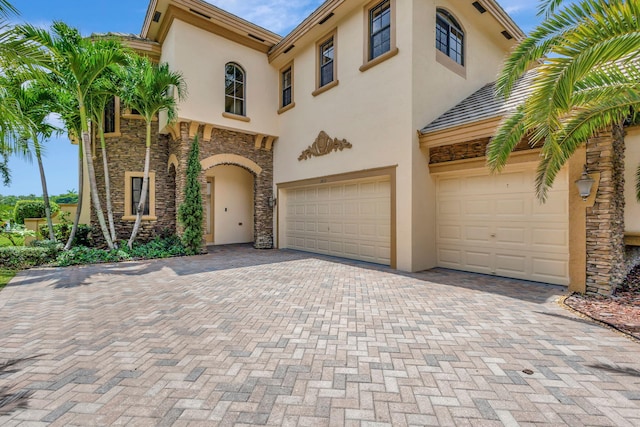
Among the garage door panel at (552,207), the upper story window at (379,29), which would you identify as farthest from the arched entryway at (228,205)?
the garage door panel at (552,207)

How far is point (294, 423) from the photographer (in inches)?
88.4

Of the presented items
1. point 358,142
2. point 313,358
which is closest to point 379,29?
point 358,142

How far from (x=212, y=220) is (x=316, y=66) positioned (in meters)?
7.74

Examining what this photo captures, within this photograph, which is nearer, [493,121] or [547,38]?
[547,38]

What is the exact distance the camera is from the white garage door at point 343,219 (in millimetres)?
8734

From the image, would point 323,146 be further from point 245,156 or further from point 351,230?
point 245,156

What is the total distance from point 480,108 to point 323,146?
4808mm

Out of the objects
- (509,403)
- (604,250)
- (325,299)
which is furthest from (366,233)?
(509,403)

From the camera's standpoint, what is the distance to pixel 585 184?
17.3 ft

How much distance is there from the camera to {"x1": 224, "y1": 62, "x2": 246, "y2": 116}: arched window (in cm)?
1133

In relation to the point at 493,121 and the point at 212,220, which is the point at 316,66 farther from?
the point at 212,220

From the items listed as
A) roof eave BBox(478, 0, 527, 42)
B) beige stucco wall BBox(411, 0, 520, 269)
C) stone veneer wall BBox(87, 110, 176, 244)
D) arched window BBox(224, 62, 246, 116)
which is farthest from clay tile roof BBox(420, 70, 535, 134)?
stone veneer wall BBox(87, 110, 176, 244)

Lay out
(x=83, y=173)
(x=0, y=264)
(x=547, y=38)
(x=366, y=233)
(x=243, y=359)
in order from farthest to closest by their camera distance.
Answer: (x=83, y=173), (x=366, y=233), (x=0, y=264), (x=547, y=38), (x=243, y=359)

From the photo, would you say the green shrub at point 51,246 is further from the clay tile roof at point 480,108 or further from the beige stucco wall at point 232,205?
the clay tile roof at point 480,108
